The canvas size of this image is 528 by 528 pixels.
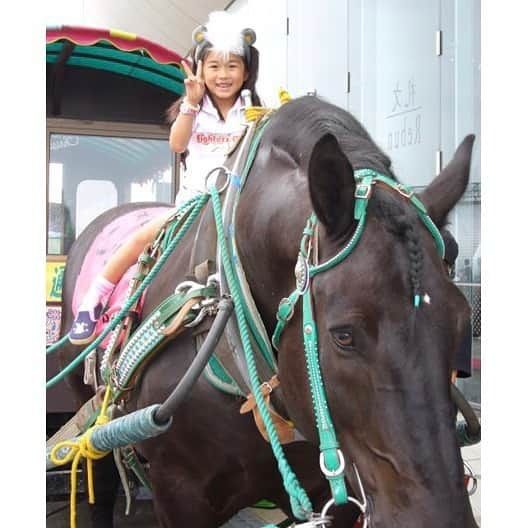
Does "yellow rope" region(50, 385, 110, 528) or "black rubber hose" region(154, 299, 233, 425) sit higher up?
"black rubber hose" region(154, 299, 233, 425)

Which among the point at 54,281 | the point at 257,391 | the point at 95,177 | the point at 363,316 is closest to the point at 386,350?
the point at 363,316

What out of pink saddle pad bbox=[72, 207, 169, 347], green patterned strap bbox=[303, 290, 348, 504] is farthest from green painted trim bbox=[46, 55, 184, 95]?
green patterned strap bbox=[303, 290, 348, 504]

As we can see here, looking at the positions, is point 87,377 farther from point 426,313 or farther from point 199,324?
point 426,313

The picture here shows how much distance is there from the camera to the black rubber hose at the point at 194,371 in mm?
1686

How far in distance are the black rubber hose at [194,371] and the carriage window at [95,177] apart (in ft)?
10.6

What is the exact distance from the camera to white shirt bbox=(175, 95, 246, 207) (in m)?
2.54

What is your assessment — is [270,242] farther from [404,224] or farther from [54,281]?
[54,281]

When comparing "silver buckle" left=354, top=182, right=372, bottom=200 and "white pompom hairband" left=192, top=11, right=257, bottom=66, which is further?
"white pompom hairband" left=192, top=11, right=257, bottom=66

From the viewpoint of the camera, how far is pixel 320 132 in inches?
67.1

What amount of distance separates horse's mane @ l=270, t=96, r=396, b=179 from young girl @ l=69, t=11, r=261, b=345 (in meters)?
0.59

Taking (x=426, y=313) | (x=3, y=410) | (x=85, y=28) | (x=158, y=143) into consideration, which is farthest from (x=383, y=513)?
(x=158, y=143)

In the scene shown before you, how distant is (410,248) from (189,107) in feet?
4.29

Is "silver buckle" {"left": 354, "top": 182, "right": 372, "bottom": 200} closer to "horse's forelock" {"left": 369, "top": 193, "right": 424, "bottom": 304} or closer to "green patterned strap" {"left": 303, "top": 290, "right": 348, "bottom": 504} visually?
"horse's forelock" {"left": 369, "top": 193, "right": 424, "bottom": 304}

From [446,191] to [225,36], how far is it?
1.22m
